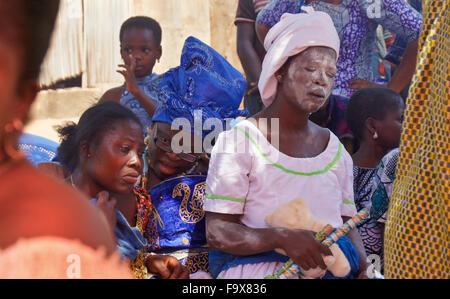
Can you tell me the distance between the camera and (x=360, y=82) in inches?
181

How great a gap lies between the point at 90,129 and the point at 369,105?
6.91ft

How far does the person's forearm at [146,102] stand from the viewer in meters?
4.78

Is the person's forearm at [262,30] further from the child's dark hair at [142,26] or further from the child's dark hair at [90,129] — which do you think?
the child's dark hair at [90,129]

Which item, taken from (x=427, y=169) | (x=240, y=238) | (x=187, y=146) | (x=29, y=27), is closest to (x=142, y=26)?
(x=187, y=146)

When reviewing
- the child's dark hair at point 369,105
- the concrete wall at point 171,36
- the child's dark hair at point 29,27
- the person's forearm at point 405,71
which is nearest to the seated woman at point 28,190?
the child's dark hair at point 29,27

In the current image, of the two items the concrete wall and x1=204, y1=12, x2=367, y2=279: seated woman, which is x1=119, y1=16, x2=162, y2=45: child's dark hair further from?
x1=204, y1=12, x2=367, y2=279: seated woman

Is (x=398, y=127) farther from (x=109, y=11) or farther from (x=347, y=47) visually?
(x=109, y=11)

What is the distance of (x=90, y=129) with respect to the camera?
137 inches

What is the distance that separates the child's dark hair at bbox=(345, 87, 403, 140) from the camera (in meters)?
4.39

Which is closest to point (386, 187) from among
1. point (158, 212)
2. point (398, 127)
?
point (398, 127)

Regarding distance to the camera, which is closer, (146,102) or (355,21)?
(355,21)

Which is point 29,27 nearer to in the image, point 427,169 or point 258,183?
point 427,169

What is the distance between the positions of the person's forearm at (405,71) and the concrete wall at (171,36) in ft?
9.45

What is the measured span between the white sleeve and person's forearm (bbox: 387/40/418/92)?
2280mm
